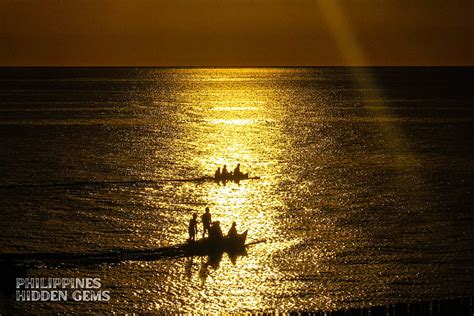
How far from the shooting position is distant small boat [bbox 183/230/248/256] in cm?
3322

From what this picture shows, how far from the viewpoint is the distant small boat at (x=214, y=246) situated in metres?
33.2

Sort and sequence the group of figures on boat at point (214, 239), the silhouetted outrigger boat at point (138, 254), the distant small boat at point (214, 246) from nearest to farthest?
the silhouetted outrigger boat at point (138, 254) → the distant small boat at point (214, 246) → the group of figures on boat at point (214, 239)

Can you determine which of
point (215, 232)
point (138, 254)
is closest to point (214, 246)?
point (215, 232)

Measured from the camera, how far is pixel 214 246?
110 ft

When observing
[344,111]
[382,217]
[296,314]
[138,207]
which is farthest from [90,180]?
[344,111]

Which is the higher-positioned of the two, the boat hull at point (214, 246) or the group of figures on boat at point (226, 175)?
the group of figures on boat at point (226, 175)

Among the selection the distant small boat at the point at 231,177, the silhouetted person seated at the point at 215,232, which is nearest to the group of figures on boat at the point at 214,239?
the silhouetted person seated at the point at 215,232

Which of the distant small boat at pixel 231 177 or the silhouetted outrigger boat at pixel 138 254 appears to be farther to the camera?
the distant small boat at pixel 231 177

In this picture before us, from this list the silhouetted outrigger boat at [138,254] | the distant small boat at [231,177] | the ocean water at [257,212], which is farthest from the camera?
the distant small boat at [231,177]

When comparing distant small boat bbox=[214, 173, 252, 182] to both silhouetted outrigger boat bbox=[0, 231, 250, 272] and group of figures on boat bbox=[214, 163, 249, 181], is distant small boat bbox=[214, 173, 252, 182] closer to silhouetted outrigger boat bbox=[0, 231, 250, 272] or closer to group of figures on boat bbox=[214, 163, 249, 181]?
group of figures on boat bbox=[214, 163, 249, 181]

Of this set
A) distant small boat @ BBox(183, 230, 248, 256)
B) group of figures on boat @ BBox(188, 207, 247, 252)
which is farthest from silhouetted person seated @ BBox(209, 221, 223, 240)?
distant small boat @ BBox(183, 230, 248, 256)

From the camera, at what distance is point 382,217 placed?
135ft

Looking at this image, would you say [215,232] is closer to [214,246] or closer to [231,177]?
[214,246]

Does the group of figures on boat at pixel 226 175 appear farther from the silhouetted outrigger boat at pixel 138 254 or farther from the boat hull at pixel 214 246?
the boat hull at pixel 214 246
